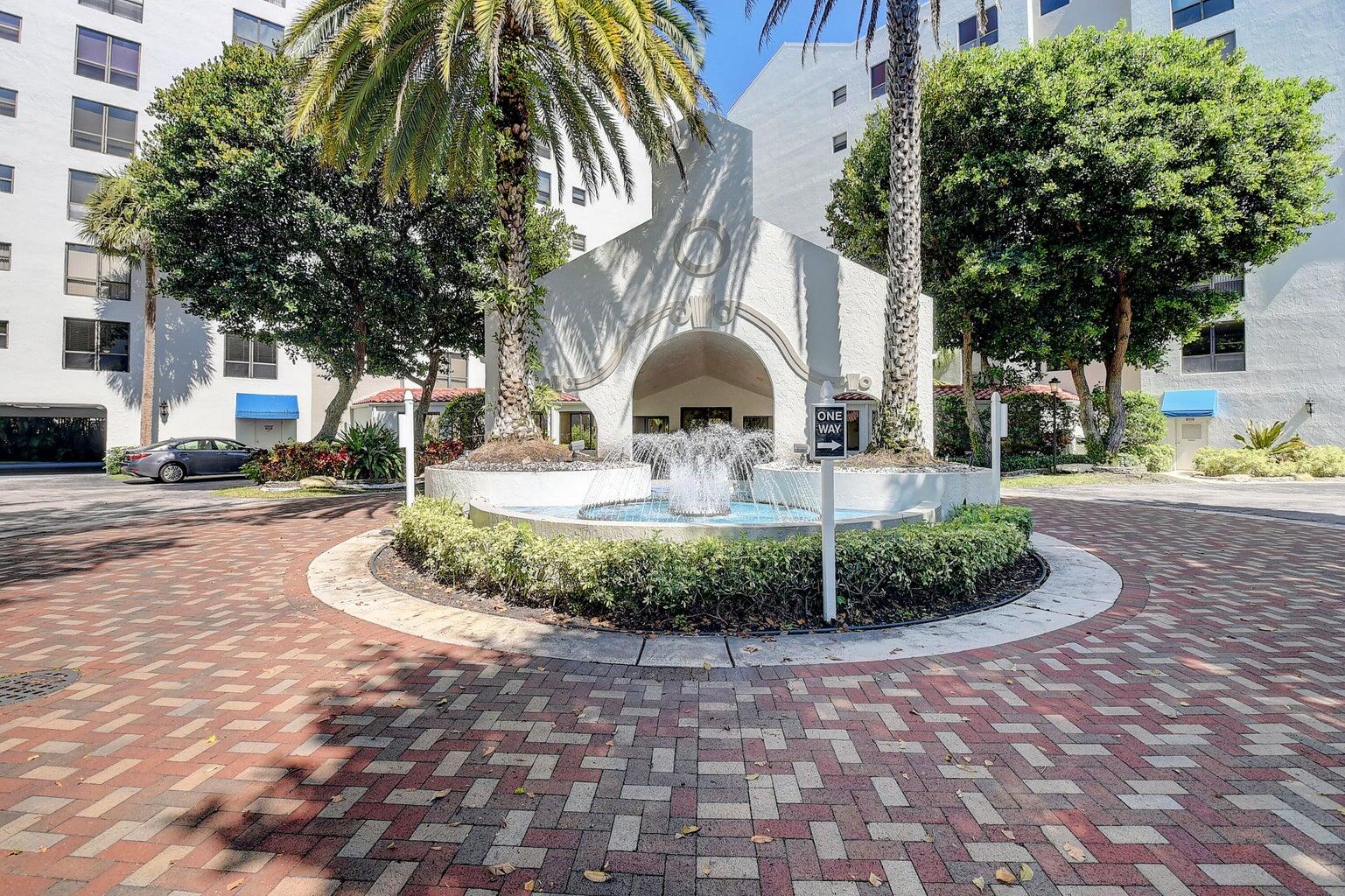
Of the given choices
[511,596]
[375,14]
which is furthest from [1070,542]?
[375,14]

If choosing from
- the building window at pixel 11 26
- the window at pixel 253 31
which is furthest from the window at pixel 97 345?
the window at pixel 253 31

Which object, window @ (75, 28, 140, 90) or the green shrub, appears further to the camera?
window @ (75, 28, 140, 90)

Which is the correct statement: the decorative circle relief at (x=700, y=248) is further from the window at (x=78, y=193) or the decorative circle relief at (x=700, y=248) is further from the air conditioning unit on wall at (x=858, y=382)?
the window at (x=78, y=193)

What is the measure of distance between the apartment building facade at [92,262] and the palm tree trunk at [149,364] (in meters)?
0.58

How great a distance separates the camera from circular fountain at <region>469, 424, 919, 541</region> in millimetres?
6938

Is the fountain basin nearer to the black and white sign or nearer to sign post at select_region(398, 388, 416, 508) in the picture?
the black and white sign

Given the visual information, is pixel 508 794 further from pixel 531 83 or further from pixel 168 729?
pixel 531 83

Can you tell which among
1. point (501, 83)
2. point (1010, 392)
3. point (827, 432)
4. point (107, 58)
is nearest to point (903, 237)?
point (827, 432)

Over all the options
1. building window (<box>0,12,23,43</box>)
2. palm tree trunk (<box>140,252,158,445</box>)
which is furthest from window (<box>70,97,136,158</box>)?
palm tree trunk (<box>140,252,158,445</box>)

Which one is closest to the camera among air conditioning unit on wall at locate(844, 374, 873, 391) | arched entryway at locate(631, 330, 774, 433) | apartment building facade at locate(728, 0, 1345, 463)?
air conditioning unit on wall at locate(844, 374, 873, 391)

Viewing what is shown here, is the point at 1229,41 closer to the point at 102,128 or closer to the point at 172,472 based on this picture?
the point at 172,472

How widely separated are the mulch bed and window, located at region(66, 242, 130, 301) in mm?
26365

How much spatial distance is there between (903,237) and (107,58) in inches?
1277

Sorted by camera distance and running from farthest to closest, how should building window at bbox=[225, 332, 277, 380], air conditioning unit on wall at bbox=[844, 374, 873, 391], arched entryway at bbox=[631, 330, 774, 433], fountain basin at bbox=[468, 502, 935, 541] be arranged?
building window at bbox=[225, 332, 277, 380]
arched entryway at bbox=[631, 330, 774, 433]
air conditioning unit on wall at bbox=[844, 374, 873, 391]
fountain basin at bbox=[468, 502, 935, 541]
